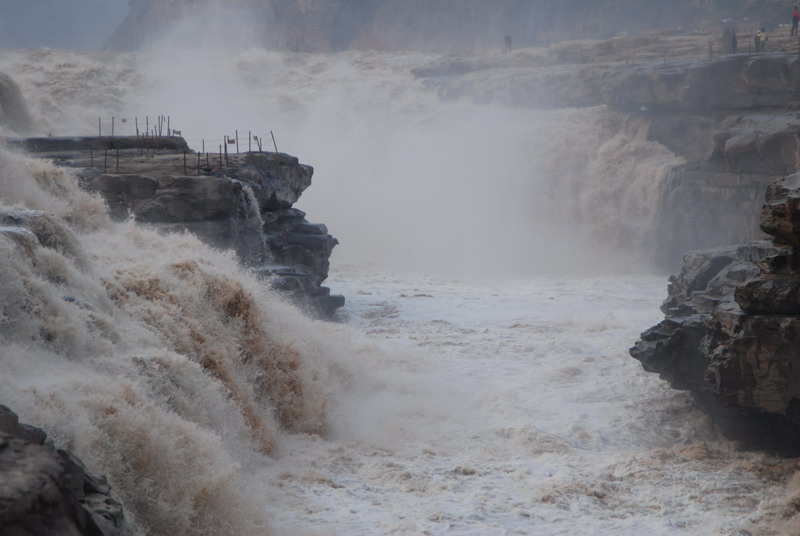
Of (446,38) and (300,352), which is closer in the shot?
(300,352)

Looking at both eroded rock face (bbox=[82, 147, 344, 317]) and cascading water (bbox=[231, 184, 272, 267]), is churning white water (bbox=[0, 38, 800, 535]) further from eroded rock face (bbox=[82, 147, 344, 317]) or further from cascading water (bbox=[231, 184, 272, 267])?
cascading water (bbox=[231, 184, 272, 267])

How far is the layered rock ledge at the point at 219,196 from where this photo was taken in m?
16.3

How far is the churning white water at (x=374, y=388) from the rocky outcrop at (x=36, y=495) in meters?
1.42

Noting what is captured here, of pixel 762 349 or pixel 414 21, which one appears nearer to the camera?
pixel 762 349

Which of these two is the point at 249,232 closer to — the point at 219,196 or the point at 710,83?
the point at 219,196

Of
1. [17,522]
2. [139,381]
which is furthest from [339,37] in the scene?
[17,522]

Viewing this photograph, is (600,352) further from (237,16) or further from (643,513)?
(237,16)

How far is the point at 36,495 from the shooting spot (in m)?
4.45

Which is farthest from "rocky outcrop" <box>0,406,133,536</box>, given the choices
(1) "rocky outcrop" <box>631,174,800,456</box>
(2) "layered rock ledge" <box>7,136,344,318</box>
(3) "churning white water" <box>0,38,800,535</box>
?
(2) "layered rock ledge" <box>7,136,344,318</box>

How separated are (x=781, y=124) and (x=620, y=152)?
591 cm

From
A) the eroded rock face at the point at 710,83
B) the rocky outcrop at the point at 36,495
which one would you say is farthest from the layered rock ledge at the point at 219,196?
the eroded rock face at the point at 710,83

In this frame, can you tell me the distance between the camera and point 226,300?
1192 cm

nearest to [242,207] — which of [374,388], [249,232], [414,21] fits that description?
[249,232]

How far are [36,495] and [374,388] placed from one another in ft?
33.2
